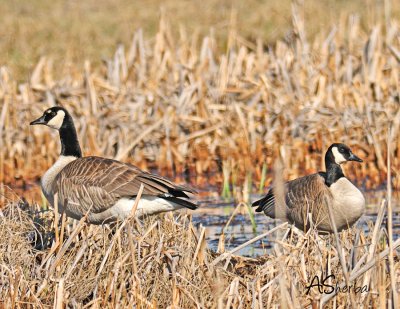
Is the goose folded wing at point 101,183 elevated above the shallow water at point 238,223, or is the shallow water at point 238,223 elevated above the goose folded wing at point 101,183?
the goose folded wing at point 101,183

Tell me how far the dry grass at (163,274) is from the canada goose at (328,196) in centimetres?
133

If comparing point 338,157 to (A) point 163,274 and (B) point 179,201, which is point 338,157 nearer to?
(B) point 179,201

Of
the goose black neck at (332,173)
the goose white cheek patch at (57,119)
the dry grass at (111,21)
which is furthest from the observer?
the dry grass at (111,21)

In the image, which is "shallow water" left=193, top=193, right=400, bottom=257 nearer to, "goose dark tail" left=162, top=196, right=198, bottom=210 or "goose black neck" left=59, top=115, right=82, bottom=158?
"goose dark tail" left=162, top=196, right=198, bottom=210

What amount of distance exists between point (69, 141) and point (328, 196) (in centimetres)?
272

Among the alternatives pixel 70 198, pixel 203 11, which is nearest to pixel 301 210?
pixel 70 198

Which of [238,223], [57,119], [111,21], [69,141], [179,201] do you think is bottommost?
[238,223]

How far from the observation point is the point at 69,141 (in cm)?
838

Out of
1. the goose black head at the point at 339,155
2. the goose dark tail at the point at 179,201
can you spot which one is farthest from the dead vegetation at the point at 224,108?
the goose dark tail at the point at 179,201

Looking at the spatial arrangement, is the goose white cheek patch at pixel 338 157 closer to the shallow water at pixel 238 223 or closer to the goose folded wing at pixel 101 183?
the shallow water at pixel 238 223

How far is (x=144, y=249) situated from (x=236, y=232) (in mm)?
3101

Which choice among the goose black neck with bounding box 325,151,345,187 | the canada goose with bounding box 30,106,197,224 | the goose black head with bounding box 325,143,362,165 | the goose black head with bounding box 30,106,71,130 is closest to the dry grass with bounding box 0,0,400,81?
the goose black head with bounding box 30,106,71,130

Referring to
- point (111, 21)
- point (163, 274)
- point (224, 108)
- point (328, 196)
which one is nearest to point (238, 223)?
point (328, 196)

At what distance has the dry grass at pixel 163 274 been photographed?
4969mm
